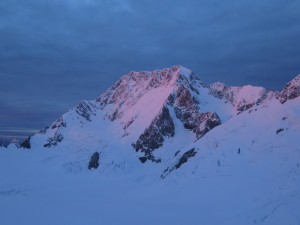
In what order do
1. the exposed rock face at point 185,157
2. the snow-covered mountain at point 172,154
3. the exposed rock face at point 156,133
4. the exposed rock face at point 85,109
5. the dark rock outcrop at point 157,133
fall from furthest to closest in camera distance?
the exposed rock face at point 85,109, the dark rock outcrop at point 157,133, the exposed rock face at point 156,133, the exposed rock face at point 185,157, the snow-covered mountain at point 172,154

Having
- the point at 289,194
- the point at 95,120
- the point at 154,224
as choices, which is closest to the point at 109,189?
the point at 154,224

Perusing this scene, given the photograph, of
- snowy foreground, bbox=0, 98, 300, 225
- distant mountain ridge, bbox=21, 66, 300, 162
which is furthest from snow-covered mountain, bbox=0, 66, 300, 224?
distant mountain ridge, bbox=21, 66, 300, 162

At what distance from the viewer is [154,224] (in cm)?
1892

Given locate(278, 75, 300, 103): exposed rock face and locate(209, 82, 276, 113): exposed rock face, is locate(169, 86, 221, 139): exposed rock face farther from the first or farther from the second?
locate(278, 75, 300, 103): exposed rock face

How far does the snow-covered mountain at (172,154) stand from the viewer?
808 inches

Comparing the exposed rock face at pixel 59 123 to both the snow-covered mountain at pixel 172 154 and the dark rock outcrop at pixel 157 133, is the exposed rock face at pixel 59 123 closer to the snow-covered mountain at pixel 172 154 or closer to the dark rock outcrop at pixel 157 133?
the snow-covered mountain at pixel 172 154

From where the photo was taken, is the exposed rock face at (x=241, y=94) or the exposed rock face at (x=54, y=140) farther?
the exposed rock face at (x=241, y=94)

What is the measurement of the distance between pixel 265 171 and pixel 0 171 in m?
39.6

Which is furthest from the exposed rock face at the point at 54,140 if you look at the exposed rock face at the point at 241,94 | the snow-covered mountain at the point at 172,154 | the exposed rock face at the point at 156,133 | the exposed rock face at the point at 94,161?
the exposed rock face at the point at 241,94

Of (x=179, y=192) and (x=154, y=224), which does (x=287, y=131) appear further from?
(x=154, y=224)

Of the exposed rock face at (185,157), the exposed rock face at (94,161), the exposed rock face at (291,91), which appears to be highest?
the exposed rock face at (94,161)

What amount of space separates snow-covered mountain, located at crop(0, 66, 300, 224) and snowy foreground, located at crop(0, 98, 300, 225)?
80 millimetres

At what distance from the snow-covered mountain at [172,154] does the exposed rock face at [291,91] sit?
3.6 inches

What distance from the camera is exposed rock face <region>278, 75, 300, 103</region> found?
31.7 metres
